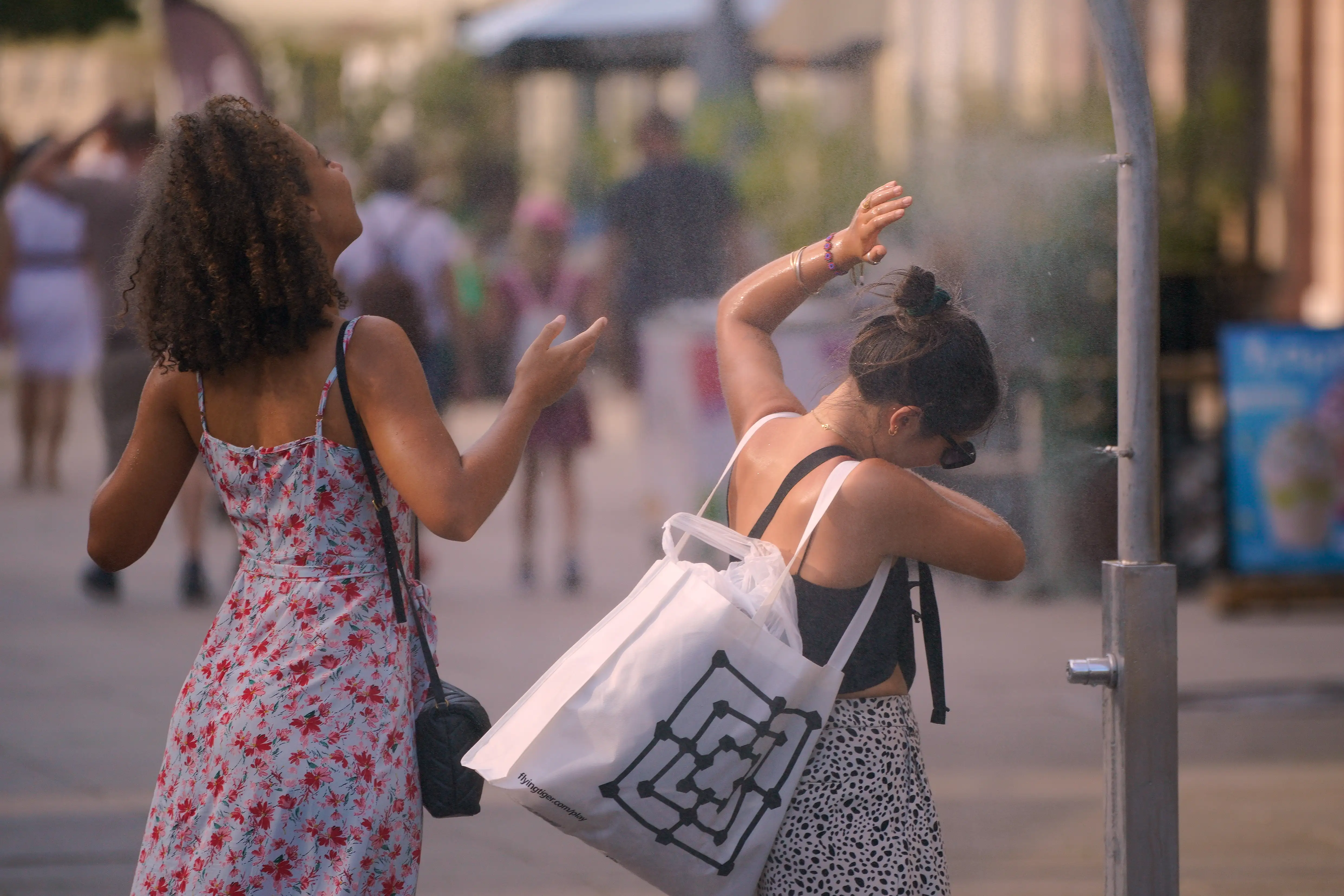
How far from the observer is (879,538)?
2293mm

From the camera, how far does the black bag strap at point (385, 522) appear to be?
2240 mm

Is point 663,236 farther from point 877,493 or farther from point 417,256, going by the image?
point 417,256

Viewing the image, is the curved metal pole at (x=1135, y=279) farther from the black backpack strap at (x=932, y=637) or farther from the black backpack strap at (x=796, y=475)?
the black backpack strap at (x=796, y=475)

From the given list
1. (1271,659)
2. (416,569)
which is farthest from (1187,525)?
(416,569)

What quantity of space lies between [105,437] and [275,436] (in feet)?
17.5

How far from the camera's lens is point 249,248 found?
7.34 ft

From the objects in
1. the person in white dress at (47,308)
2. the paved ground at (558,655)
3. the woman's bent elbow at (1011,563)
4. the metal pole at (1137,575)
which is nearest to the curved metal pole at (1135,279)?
the metal pole at (1137,575)

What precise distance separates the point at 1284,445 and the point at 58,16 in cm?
2646

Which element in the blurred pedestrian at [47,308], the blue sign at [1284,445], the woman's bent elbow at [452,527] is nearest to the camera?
the woman's bent elbow at [452,527]

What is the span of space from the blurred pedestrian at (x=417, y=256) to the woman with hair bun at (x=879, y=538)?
468cm

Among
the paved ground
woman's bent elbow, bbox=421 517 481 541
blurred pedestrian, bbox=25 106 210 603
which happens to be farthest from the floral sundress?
blurred pedestrian, bbox=25 106 210 603

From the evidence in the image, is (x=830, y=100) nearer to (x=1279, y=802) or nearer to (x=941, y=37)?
(x=941, y=37)

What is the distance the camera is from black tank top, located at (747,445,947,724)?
7.61 ft

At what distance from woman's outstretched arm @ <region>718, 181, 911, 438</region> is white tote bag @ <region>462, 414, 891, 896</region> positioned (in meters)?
0.31
